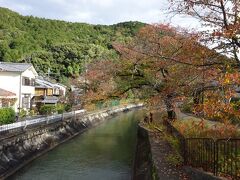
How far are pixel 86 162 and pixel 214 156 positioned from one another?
13874 mm

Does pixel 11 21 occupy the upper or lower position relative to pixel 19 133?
upper

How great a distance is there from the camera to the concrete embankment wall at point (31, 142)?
19.3 meters

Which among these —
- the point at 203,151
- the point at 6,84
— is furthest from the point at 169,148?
the point at 6,84

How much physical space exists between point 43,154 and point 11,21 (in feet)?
305

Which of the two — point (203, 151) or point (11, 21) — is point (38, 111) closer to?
point (203, 151)

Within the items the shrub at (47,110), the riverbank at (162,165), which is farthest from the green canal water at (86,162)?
the shrub at (47,110)

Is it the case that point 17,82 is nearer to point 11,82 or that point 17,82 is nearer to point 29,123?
point 11,82

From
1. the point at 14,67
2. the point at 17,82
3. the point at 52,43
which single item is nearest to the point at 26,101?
the point at 17,82

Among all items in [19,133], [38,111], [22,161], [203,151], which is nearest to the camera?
[203,151]

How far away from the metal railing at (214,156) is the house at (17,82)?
94.6 feet

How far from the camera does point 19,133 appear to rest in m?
23.2

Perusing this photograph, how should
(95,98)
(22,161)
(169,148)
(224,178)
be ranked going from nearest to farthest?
(224,178) → (169,148) → (22,161) → (95,98)

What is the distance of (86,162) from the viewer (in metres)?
22.9

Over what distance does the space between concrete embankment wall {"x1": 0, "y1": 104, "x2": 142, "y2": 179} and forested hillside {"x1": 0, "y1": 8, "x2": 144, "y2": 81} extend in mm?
31135
